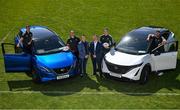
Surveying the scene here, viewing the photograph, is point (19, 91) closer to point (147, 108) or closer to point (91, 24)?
point (147, 108)

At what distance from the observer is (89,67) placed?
16.6 m

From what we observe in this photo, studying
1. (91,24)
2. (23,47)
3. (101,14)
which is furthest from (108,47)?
(101,14)

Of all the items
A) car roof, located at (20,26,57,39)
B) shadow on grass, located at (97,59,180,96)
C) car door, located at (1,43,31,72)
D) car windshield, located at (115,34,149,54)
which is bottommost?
shadow on grass, located at (97,59,180,96)

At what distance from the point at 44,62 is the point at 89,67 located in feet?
10.1

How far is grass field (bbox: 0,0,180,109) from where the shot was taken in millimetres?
12766

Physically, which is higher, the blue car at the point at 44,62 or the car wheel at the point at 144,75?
the blue car at the point at 44,62

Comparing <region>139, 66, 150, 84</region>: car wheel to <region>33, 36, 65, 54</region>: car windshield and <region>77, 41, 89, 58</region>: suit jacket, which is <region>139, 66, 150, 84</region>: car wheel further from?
<region>33, 36, 65, 54</region>: car windshield

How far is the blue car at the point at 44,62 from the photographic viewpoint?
1388cm

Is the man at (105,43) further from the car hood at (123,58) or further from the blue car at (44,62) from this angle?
the blue car at (44,62)

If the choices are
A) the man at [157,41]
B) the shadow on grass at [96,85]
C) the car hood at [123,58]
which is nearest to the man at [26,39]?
the shadow on grass at [96,85]

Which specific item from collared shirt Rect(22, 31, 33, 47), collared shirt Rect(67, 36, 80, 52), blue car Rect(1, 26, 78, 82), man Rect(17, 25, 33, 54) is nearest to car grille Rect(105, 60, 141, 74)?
blue car Rect(1, 26, 78, 82)

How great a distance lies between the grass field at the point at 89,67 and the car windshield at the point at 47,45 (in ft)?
4.24

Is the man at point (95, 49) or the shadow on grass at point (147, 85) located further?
the man at point (95, 49)

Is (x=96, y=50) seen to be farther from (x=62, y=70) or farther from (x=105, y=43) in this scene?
(x=62, y=70)
